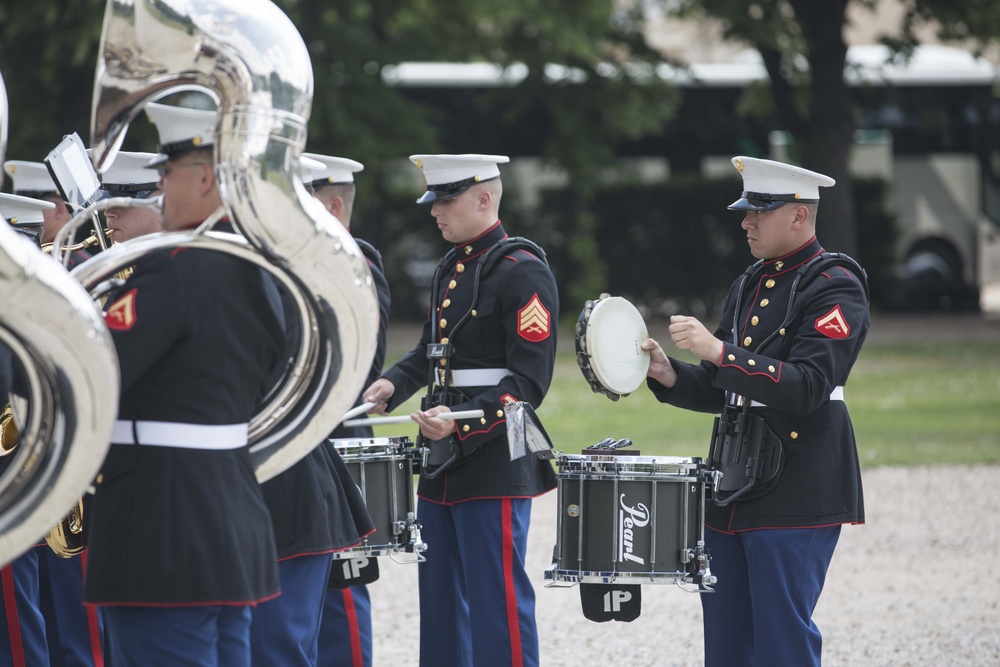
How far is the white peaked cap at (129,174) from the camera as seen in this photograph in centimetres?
507

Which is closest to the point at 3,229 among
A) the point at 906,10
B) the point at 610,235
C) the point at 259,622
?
the point at 259,622

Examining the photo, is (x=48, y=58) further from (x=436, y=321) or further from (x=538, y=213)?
(x=436, y=321)

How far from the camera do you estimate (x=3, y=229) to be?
9.17 ft

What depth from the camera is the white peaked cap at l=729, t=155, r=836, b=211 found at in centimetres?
454

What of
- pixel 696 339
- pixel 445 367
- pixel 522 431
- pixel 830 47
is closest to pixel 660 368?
pixel 696 339

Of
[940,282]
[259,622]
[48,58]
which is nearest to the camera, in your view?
[259,622]

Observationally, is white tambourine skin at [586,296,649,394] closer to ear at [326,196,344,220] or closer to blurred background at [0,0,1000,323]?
ear at [326,196,344,220]

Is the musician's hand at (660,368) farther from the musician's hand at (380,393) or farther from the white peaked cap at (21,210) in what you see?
the white peaked cap at (21,210)

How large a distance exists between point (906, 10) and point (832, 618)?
1500cm

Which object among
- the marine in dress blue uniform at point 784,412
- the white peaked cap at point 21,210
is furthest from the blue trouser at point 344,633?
the white peaked cap at point 21,210

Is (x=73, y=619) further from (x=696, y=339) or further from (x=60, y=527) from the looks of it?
(x=696, y=339)

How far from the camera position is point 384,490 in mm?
4906

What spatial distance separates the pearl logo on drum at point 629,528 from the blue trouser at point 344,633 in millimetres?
1152

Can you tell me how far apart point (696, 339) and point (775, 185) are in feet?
1.94
